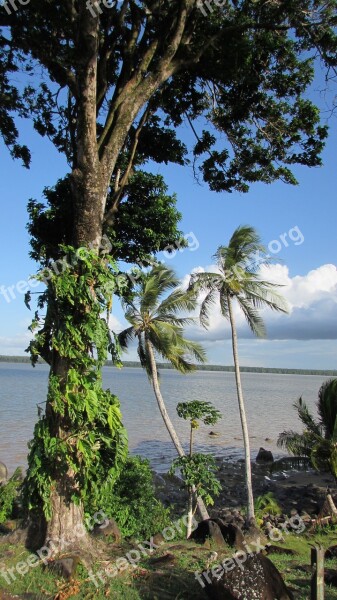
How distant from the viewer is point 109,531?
8492 millimetres

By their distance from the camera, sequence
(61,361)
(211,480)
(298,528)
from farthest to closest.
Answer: (298,528)
(211,480)
(61,361)

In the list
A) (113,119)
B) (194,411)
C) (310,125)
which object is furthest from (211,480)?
(310,125)

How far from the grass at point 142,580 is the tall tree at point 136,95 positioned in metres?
0.78

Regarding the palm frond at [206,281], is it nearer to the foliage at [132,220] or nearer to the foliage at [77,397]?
the foliage at [132,220]

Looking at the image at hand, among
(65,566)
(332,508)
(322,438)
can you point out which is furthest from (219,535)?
(332,508)

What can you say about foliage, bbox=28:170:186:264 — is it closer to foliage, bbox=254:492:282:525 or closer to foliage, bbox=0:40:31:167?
foliage, bbox=0:40:31:167

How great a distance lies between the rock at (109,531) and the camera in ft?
27.4

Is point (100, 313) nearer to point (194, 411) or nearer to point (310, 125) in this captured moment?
point (194, 411)

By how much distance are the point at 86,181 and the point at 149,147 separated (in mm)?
4713

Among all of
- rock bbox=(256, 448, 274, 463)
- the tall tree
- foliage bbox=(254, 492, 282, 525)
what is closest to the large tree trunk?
the tall tree

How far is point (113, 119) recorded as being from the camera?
28.1 ft

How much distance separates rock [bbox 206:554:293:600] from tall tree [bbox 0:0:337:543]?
260 centimetres

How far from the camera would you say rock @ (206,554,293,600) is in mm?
5613

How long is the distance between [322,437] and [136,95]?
38.8ft
